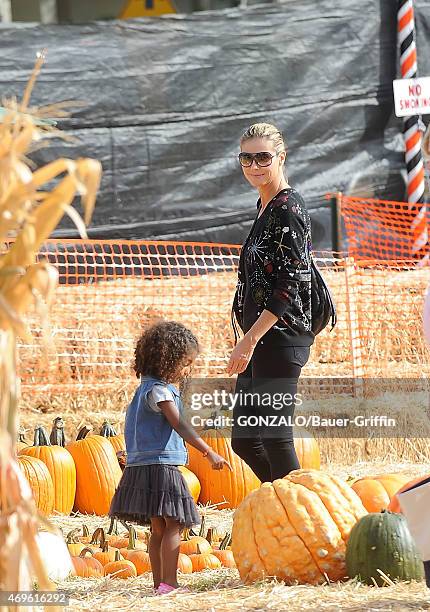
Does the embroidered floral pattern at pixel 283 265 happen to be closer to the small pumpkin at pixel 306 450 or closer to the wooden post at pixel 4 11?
the small pumpkin at pixel 306 450

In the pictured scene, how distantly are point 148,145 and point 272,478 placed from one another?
5732 mm

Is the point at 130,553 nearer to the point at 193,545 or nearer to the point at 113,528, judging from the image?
the point at 193,545

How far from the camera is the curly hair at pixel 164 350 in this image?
4613 millimetres

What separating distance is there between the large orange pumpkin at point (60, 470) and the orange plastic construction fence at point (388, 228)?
14.4 feet

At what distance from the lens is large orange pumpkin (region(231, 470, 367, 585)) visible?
167 inches

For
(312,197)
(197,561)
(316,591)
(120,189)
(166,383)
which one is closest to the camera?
(316,591)

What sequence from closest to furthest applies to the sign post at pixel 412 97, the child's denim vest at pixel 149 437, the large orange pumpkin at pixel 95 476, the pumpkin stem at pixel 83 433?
the child's denim vest at pixel 149 437
the large orange pumpkin at pixel 95 476
the pumpkin stem at pixel 83 433
the sign post at pixel 412 97

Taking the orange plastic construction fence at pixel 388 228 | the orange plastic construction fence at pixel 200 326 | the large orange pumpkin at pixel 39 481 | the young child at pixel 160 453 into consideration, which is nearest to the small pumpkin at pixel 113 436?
the large orange pumpkin at pixel 39 481

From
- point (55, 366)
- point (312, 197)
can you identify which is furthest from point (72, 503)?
point (312, 197)

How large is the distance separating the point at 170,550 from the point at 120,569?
45 centimetres

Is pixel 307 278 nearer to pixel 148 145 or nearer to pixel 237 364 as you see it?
pixel 237 364

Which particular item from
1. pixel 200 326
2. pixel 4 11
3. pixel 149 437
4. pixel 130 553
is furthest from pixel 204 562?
pixel 4 11

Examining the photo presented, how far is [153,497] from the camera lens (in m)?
4.51

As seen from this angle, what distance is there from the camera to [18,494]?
2.34 m
